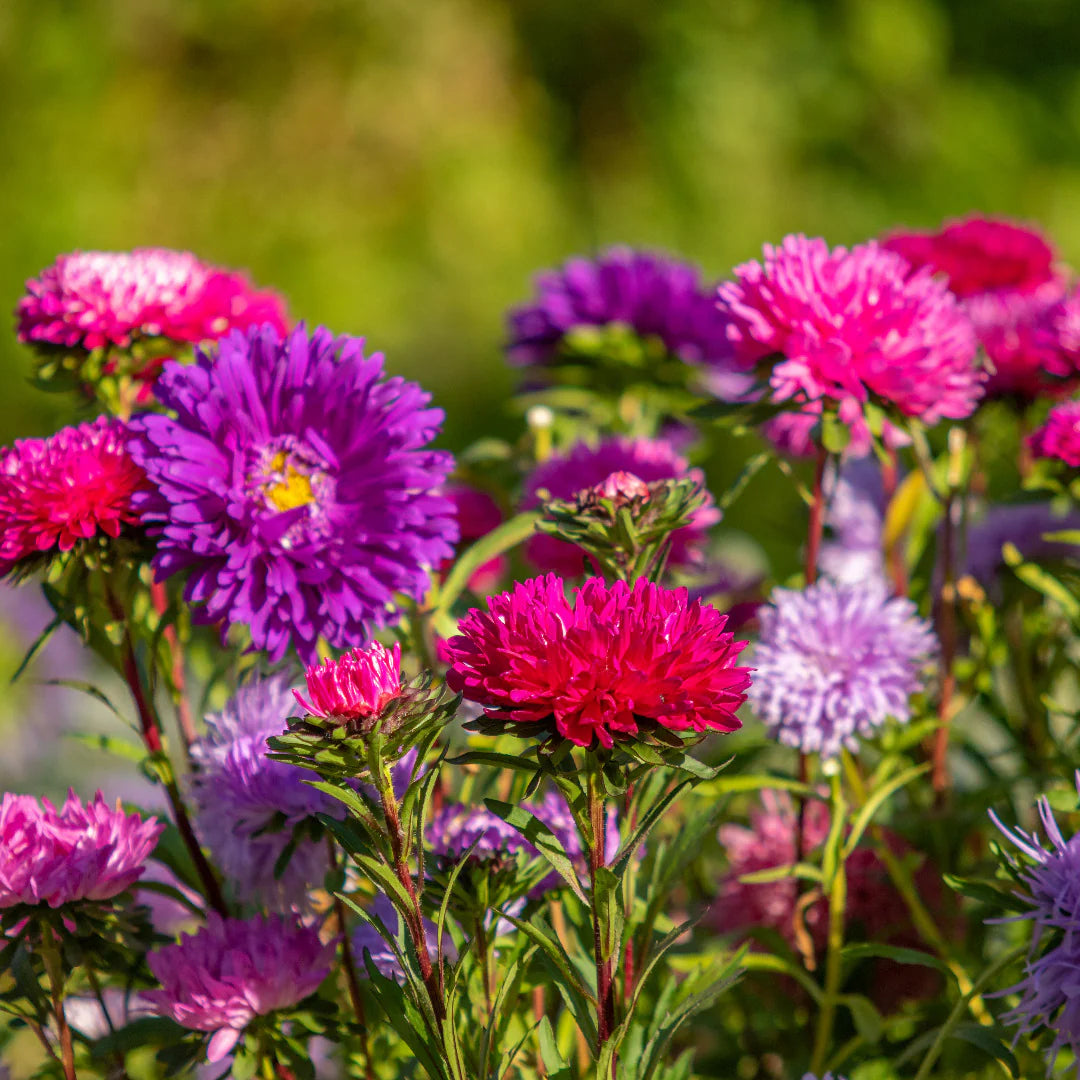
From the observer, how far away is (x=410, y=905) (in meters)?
0.45

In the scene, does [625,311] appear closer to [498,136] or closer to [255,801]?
[255,801]

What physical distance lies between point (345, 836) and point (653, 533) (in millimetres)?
189

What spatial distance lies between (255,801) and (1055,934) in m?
0.35

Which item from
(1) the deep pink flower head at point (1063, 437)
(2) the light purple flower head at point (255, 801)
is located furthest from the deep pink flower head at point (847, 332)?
(2) the light purple flower head at point (255, 801)

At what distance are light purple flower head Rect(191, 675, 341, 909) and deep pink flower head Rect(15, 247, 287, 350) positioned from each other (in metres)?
0.21

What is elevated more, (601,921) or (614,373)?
(614,373)

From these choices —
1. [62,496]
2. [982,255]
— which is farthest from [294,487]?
[982,255]

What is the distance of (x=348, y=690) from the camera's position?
44 cm

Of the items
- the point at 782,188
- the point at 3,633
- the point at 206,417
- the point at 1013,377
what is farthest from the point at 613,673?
the point at 782,188

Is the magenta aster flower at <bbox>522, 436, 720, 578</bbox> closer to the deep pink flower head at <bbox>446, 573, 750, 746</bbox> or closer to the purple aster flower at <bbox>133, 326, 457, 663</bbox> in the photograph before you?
the purple aster flower at <bbox>133, 326, 457, 663</bbox>

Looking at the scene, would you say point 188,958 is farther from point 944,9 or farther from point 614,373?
point 944,9

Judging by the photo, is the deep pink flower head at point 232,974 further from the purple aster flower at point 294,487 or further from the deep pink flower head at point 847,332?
the deep pink flower head at point 847,332

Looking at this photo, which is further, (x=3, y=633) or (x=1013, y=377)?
(x=3, y=633)

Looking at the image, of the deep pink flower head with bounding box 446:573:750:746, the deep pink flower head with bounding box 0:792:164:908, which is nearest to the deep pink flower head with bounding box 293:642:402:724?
the deep pink flower head with bounding box 446:573:750:746
